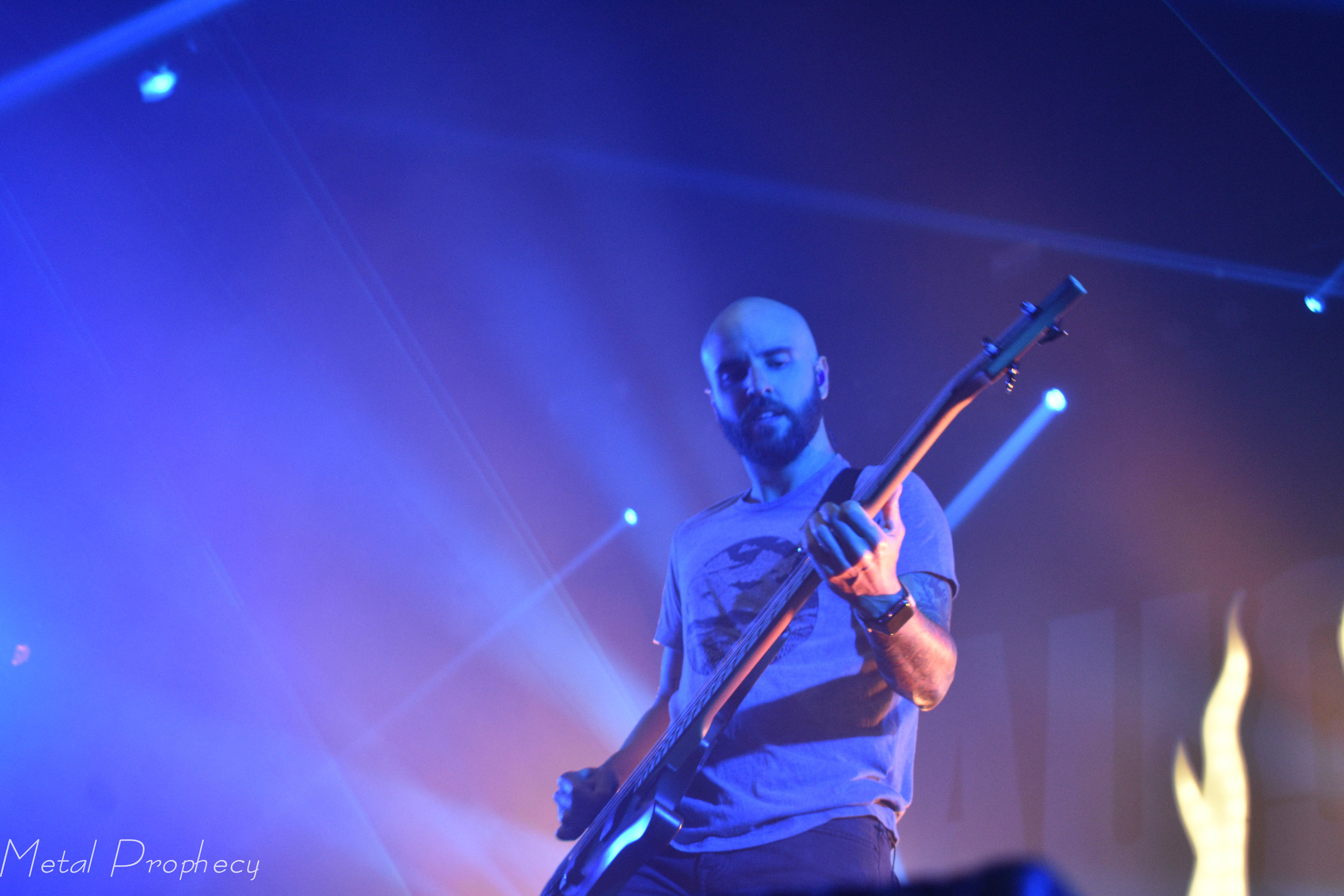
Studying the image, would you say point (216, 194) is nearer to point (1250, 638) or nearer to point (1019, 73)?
point (1019, 73)

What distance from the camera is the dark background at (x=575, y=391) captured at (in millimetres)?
2744

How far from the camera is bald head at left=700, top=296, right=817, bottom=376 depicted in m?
2.30

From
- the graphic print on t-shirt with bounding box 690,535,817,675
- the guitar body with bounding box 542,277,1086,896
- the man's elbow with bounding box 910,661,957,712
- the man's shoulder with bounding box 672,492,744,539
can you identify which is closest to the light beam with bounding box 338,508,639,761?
the man's shoulder with bounding box 672,492,744,539

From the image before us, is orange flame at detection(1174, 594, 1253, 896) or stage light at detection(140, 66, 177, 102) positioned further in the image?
stage light at detection(140, 66, 177, 102)

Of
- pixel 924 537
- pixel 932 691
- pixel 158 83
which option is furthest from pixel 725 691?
pixel 158 83

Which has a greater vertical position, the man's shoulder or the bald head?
the bald head

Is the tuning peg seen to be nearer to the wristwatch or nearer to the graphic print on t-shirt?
the wristwatch

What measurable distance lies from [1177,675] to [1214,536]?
48cm

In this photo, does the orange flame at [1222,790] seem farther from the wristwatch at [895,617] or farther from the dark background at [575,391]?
the wristwatch at [895,617]

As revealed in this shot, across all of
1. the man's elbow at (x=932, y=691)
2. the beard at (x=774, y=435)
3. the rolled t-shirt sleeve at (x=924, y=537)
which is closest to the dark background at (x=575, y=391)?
the beard at (x=774, y=435)

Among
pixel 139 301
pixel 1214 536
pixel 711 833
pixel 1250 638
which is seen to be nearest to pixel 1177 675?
pixel 1250 638

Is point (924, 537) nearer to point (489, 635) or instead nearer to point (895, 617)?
point (895, 617)

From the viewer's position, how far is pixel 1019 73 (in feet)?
9.59

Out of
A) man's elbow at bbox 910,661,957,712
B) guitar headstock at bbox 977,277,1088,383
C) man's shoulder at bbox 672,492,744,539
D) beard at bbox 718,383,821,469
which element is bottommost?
man's elbow at bbox 910,661,957,712
